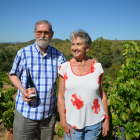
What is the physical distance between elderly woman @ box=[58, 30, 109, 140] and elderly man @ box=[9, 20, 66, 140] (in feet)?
0.92

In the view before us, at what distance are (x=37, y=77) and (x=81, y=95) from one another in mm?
662

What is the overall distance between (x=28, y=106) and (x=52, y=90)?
0.38m

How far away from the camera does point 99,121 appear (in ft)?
5.73

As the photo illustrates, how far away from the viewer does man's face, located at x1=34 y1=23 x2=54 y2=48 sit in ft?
6.34

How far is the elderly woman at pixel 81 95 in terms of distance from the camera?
5.47 feet

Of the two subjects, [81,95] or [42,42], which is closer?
[81,95]

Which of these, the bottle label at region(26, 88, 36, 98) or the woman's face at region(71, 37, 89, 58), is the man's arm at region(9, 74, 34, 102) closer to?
the bottle label at region(26, 88, 36, 98)

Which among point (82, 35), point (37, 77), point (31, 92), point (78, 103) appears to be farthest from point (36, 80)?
point (82, 35)

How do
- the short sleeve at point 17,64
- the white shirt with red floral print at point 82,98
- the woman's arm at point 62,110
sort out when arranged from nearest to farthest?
the white shirt with red floral print at point 82,98 → the woman's arm at point 62,110 → the short sleeve at point 17,64

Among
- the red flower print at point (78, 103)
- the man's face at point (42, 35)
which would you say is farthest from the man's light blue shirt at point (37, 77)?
the red flower print at point (78, 103)

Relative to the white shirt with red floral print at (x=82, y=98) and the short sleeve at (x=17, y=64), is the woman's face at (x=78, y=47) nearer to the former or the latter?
the white shirt with red floral print at (x=82, y=98)

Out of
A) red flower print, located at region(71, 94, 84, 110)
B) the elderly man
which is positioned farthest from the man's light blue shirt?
red flower print, located at region(71, 94, 84, 110)

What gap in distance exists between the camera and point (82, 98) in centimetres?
166

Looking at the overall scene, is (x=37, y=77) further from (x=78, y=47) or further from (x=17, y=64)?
(x=78, y=47)
